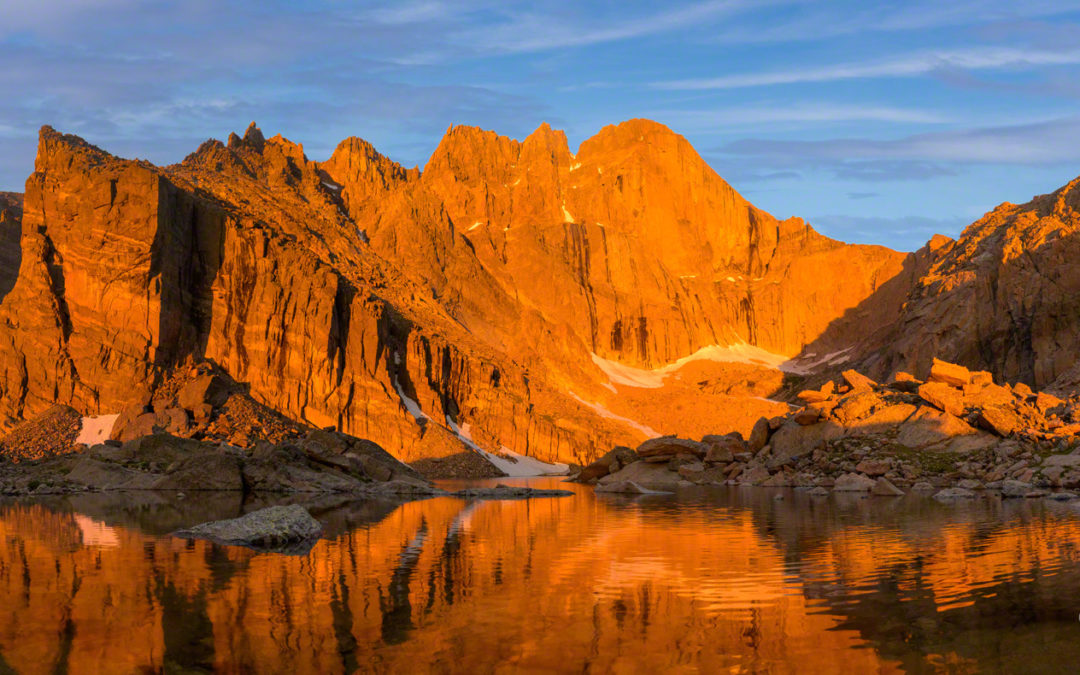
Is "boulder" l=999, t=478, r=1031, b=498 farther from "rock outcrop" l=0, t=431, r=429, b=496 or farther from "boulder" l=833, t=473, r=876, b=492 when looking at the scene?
"rock outcrop" l=0, t=431, r=429, b=496

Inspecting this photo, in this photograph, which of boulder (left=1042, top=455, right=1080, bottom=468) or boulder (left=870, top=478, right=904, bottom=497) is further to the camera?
boulder (left=870, top=478, right=904, bottom=497)

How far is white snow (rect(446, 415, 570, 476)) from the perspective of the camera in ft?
376

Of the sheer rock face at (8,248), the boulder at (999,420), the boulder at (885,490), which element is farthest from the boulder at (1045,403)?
the sheer rock face at (8,248)

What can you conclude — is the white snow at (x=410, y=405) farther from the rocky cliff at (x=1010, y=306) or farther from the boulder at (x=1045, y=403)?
the rocky cliff at (x=1010, y=306)

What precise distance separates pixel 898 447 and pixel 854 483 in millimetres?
7183

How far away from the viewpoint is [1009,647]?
575 inches

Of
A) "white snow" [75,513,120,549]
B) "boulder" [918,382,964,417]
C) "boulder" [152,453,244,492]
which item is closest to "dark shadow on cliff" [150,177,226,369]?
"boulder" [152,453,244,492]

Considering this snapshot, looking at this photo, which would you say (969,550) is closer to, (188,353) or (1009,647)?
(1009,647)

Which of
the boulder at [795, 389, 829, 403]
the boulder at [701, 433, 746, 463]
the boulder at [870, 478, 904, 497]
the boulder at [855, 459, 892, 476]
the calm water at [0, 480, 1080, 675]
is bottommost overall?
the calm water at [0, 480, 1080, 675]

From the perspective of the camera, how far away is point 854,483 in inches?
2393

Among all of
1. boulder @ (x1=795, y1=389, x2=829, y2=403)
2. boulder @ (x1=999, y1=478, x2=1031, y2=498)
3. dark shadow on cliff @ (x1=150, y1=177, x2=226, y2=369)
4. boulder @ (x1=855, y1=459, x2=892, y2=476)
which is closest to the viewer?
boulder @ (x1=999, y1=478, x2=1031, y2=498)

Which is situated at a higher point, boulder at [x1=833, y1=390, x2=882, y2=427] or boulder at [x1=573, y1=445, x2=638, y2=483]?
boulder at [x1=833, y1=390, x2=882, y2=427]

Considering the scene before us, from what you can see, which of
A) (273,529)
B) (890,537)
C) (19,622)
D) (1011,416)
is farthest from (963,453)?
(19,622)

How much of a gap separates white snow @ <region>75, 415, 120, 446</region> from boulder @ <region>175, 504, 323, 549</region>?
187 ft
